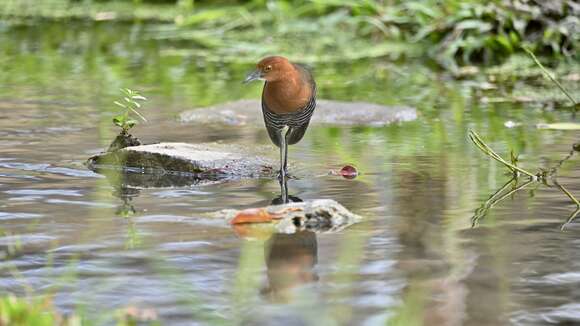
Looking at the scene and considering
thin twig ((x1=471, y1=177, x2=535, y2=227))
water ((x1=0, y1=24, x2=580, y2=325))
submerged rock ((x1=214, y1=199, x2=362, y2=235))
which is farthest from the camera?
thin twig ((x1=471, y1=177, x2=535, y2=227))

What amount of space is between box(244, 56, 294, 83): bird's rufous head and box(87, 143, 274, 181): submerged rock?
0.38m

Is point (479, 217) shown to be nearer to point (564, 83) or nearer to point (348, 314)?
point (348, 314)

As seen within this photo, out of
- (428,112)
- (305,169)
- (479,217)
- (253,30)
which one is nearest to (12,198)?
(305,169)

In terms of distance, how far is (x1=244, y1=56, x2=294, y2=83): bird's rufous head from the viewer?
5.33 meters

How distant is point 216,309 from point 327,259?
2.16 ft

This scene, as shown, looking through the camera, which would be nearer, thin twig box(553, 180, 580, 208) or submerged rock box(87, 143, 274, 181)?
thin twig box(553, 180, 580, 208)

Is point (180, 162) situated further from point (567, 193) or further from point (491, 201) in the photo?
point (567, 193)

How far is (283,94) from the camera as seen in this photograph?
5371 mm

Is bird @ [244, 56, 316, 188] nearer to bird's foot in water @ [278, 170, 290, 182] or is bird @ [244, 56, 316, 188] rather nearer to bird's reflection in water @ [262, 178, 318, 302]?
bird's foot in water @ [278, 170, 290, 182]

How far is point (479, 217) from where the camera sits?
4.52 m

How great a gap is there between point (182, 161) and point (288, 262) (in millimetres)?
1646

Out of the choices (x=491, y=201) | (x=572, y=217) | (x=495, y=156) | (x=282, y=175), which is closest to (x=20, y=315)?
(x=572, y=217)

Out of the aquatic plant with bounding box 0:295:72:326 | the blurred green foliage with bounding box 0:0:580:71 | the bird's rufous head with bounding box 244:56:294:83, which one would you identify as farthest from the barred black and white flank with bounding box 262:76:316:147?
the blurred green foliage with bounding box 0:0:580:71

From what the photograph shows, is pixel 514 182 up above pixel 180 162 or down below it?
below
